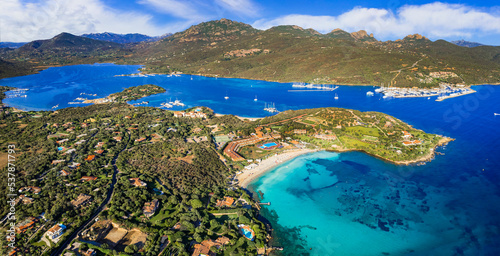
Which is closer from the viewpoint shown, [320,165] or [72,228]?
[72,228]

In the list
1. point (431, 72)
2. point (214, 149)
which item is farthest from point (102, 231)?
point (431, 72)

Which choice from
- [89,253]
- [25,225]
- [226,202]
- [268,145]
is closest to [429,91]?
[268,145]

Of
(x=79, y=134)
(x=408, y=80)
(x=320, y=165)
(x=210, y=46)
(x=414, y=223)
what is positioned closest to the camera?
(x=414, y=223)

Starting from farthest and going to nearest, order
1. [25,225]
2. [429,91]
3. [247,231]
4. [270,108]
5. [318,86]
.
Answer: [318,86] < [429,91] < [270,108] < [247,231] < [25,225]

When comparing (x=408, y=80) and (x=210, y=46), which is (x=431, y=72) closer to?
(x=408, y=80)

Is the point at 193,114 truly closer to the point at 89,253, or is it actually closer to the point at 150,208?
the point at 150,208

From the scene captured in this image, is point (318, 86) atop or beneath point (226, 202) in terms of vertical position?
atop

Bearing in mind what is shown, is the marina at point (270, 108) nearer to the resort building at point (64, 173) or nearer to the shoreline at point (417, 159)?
the shoreline at point (417, 159)
